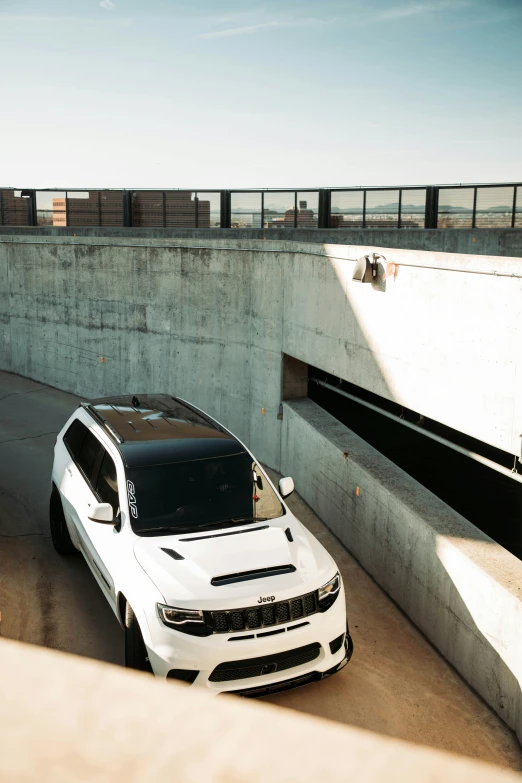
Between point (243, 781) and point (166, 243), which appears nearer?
point (243, 781)

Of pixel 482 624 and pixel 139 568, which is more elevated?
pixel 139 568

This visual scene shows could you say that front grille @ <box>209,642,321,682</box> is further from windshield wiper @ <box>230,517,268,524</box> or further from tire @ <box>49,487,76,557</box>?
tire @ <box>49,487,76,557</box>

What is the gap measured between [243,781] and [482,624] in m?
5.74

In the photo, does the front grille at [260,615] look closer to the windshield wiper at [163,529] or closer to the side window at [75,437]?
the windshield wiper at [163,529]

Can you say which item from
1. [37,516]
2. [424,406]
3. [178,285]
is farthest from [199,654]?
[178,285]

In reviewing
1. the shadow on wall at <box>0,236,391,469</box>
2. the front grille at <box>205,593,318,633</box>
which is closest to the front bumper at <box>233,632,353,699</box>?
the front grille at <box>205,593,318,633</box>

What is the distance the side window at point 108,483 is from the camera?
669cm

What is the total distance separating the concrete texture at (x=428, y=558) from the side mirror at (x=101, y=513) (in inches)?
120

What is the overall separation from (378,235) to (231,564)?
10517 millimetres

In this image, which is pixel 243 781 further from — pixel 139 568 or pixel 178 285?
pixel 178 285

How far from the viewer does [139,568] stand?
228 inches

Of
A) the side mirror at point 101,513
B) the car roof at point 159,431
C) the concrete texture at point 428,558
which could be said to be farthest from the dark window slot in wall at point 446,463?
the side mirror at point 101,513

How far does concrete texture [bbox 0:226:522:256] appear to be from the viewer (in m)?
12.8

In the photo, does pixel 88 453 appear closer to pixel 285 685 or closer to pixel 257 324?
pixel 285 685
